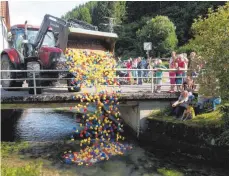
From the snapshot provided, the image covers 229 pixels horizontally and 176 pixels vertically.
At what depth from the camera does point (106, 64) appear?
973cm

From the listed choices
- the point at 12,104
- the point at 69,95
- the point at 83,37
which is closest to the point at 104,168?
the point at 69,95

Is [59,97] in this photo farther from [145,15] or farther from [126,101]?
[145,15]

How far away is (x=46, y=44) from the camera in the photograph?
38.5ft

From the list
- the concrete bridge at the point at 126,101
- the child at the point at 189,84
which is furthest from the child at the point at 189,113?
the concrete bridge at the point at 126,101

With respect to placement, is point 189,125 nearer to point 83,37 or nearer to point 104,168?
point 104,168

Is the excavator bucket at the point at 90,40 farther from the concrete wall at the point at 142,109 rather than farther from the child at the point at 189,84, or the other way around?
the child at the point at 189,84

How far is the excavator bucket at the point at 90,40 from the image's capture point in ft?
35.6

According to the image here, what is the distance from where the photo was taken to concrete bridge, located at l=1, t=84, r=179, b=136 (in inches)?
409

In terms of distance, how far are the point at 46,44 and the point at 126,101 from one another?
11.7ft

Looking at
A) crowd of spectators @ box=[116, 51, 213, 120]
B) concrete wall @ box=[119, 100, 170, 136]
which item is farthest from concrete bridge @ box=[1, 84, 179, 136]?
crowd of spectators @ box=[116, 51, 213, 120]

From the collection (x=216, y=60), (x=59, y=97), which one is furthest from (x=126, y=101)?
(x=216, y=60)

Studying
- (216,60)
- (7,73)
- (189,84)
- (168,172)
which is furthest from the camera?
(7,73)

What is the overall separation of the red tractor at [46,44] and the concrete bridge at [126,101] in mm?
718

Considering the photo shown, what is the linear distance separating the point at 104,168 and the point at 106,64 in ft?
10.0
